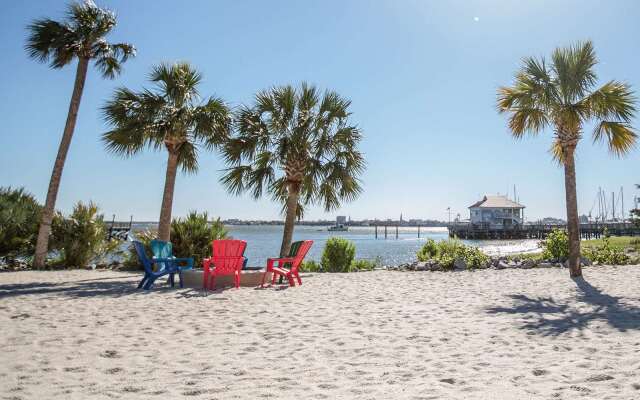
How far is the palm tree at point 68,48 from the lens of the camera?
12219 mm

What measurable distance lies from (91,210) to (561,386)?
13.2m

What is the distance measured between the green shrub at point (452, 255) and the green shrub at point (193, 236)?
258 inches

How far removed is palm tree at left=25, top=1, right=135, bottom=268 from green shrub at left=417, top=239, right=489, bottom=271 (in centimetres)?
1081

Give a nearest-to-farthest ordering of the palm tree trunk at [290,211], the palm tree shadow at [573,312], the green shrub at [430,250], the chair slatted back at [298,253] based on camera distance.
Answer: the palm tree shadow at [573,312] < the chair slatted back at [298,253] < the palm tree trunk at [290,211] < the green shrub at [430,250]

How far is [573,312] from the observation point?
611 centimetres

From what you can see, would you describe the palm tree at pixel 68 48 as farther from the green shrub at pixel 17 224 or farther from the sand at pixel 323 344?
the sand at pixel 323 344

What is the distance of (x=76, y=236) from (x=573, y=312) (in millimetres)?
12626

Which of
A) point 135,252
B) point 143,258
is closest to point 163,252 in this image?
point 143,258

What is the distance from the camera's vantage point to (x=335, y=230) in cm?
15888

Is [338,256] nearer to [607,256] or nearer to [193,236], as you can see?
[193,236]

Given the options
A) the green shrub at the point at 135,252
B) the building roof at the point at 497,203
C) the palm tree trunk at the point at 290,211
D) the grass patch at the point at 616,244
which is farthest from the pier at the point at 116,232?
the building roof at the point at 497,203

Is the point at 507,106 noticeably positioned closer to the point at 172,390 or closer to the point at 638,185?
the point at 172,390

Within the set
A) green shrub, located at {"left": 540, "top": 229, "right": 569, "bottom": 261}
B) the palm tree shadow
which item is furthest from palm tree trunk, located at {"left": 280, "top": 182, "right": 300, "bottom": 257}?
→ green shrub, located at {"left": 540, "top": 229, "right": 569, "bottom": 261}

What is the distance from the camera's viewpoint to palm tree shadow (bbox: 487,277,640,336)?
→ 5199mm
